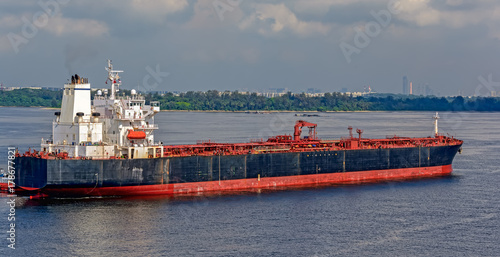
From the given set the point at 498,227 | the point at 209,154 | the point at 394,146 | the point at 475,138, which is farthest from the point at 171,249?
the point at 475,138

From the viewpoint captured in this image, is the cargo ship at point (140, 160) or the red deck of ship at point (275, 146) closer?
the cargo ship at point (140, 160)

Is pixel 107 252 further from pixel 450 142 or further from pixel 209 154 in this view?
pixel 450 142

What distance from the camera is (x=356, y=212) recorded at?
35.6 meters

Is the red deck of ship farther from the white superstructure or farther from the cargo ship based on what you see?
the white superstructure

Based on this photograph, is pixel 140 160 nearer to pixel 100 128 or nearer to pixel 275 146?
pixel 100 128

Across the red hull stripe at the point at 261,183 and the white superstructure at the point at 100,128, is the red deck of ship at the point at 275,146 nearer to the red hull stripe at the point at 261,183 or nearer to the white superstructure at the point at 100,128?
the white superstructure at the point at 100,128

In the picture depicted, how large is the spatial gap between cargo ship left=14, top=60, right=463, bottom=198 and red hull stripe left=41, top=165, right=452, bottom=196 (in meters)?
0.06

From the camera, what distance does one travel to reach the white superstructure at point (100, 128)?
3816cm

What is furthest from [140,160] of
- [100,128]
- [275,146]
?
[275,146]

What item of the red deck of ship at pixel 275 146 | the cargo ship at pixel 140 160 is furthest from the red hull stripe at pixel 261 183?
the red deck of ship at pixel 275 146

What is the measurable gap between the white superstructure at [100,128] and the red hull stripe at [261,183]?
2.17m

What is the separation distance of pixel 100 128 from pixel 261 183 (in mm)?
11417

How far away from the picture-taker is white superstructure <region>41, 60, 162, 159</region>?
38156mm

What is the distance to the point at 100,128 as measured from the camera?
3909 centimetres
